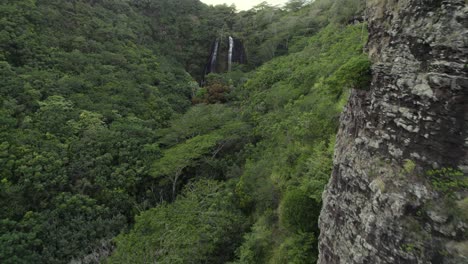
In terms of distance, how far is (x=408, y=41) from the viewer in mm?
5078

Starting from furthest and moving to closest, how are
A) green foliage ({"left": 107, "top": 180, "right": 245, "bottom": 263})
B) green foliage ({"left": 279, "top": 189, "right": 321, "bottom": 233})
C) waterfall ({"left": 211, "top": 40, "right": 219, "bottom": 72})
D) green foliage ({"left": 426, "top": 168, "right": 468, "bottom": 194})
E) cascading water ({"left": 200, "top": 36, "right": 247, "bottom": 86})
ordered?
waterfall ({"left": 211, "top": 40, "right": 219, "bottom": 72}) < cascading water ({"left": 200, "top": 36, "right": 247, "bottom": 86}) < green foliage ({"left": 107, "top": 180, "right": 245, "bottom": 263}) < green foliage ({"left": 279, "top": 189, "right": 321, "bottom": 233}) < green foliage ({"left": 426, "top": 168, "right": 468, "bottom": 194})

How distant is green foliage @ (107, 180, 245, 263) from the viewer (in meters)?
11.2

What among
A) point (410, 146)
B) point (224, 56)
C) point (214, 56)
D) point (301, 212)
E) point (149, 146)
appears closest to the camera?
point (410, 146)

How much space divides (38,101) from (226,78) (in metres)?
17.6

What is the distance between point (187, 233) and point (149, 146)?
7.39 m

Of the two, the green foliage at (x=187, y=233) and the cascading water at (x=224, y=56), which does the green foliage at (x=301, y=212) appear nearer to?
the green foliage at (x=187, y=233)

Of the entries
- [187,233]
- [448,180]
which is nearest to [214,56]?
[187,233]

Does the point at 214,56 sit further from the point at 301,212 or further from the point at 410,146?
the point at 410,146

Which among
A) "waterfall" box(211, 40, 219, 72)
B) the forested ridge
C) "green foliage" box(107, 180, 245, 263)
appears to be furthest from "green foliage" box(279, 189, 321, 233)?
"waterfall" box(211, 40, 219, 72)

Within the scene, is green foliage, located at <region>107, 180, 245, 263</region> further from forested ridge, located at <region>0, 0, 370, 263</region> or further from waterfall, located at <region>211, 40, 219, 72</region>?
waterfall, located at <region>211, 40, 219, 72</region>

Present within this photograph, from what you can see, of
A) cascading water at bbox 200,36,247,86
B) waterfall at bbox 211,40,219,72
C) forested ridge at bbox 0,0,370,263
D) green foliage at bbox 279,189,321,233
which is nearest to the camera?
green foliage at bbox 279,189,321,233

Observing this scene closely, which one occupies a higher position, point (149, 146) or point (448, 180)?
point (448, 180)

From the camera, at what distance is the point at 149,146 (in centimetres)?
1772

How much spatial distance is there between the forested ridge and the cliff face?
0.89 metres
